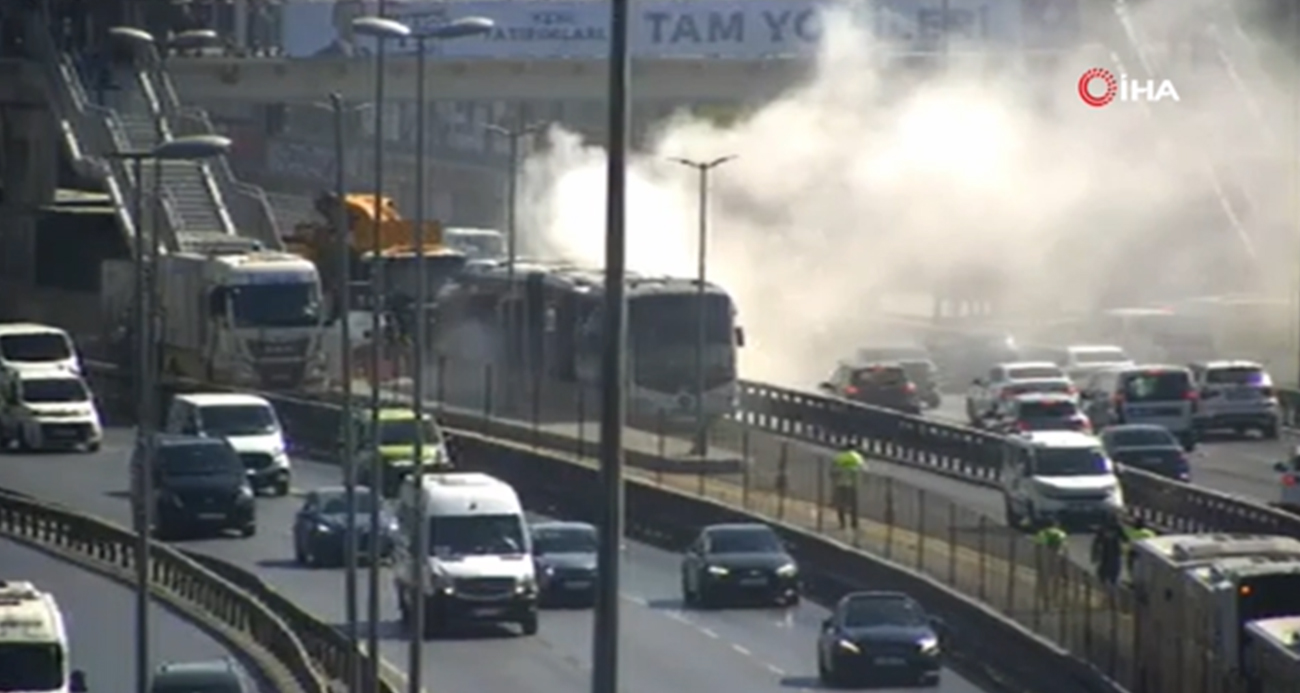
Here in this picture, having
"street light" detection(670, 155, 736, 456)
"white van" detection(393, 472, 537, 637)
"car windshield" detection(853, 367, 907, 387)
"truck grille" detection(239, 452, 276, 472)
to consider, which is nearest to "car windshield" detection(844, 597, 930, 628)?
"white van" detection(393, 472, 537, 637)

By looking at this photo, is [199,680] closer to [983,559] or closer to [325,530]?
[983,559]

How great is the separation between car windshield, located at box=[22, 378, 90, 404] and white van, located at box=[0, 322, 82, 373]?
1.81 metres

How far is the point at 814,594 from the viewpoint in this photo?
5581 cm

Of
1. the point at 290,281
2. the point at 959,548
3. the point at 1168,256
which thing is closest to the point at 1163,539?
the point at 959,548

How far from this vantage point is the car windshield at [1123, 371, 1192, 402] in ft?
248

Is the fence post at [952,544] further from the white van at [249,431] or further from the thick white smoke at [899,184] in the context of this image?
the thick white smoke at [899,184]

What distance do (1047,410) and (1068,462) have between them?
40.9ft

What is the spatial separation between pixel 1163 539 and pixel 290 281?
3866 centimetres

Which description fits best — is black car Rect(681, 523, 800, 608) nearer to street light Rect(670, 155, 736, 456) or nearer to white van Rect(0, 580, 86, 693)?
street light Rect(670, 155, 736, 456)

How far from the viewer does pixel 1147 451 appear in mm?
66750

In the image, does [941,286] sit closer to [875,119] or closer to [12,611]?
[875,119]

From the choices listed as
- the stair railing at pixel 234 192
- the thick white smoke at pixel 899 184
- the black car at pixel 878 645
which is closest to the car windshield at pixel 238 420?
the black car at pixel 878 645

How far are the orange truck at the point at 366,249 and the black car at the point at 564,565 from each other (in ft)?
102

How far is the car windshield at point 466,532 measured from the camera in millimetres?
51688
